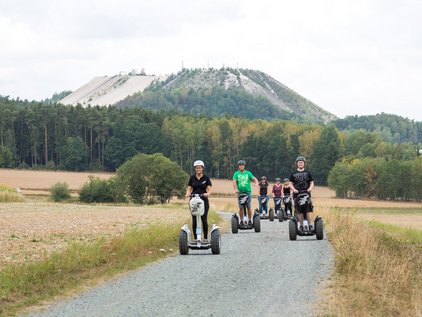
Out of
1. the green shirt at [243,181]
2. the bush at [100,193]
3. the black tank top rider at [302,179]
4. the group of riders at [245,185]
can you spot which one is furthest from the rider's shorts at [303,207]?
the bush at [100,193]

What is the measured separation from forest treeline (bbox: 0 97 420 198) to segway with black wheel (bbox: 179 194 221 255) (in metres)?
132

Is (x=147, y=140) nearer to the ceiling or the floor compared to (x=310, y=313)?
nearer to the ceiling

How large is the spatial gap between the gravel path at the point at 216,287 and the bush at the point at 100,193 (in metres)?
76.1

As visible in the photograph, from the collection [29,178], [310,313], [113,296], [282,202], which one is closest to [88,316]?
[113,296]

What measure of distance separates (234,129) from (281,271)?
156 metres

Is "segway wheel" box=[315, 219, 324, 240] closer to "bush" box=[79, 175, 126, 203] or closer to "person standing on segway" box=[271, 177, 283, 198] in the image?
"person standing on segway" box=[271, 177, 283, 198]

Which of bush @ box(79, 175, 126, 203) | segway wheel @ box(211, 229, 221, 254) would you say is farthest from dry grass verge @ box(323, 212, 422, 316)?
bush @ box(79, 175, 126, 203)

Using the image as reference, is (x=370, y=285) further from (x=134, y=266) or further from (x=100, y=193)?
(x=100, y=193)

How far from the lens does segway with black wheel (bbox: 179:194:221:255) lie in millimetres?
18578

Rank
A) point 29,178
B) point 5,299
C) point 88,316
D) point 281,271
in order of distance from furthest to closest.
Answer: point 29,178 → point 281,271 → point 5,299 → point 88,316

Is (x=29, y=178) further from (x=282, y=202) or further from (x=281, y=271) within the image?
(x=281, y=271)

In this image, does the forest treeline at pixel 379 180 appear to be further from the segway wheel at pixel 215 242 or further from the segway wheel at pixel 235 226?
the segway wheel at pixel 215 242

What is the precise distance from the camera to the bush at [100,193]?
310ft

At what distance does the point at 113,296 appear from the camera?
40.3 feet
